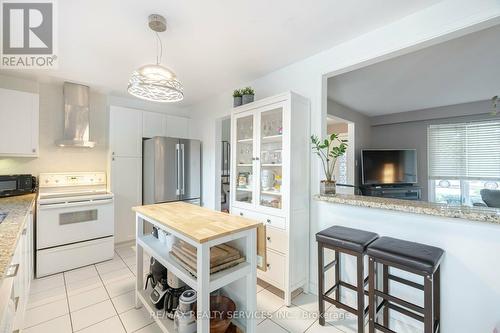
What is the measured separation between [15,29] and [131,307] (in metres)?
2.75

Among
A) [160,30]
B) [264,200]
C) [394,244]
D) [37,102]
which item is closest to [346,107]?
[264,200]

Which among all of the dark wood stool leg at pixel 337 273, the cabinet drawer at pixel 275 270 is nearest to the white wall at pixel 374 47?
the dark wood stool leg at pixel 337 273

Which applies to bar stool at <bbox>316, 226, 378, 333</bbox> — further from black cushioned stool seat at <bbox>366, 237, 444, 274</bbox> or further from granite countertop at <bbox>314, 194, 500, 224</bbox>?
granite countertop at <bbox>314, 194, 500, 224</bbox>

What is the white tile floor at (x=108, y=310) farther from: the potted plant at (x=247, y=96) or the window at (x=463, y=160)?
the window at (x=463, y=160)

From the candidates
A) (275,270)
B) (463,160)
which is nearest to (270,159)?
(275,270)

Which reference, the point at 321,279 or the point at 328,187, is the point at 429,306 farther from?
the point at 328,187

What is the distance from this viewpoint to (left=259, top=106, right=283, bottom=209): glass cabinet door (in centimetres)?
241

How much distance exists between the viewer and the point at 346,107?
171 inches

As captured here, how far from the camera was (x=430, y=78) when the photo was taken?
294 cm

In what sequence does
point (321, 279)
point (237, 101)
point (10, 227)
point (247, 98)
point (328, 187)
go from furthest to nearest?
1. point (237, 101)
2. point (247, 98)
3. point (328, 187)
4. point (321, 279)
5. point (10, 227)

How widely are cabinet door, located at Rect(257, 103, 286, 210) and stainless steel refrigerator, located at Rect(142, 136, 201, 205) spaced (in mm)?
1735

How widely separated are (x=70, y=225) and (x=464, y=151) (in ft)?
22.6

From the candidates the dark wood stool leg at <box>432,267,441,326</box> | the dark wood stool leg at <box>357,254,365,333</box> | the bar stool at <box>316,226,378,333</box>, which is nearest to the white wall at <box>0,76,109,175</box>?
the bar stool at <box>316,226,378,333</box>

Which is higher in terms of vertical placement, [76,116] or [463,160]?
[76,116]
